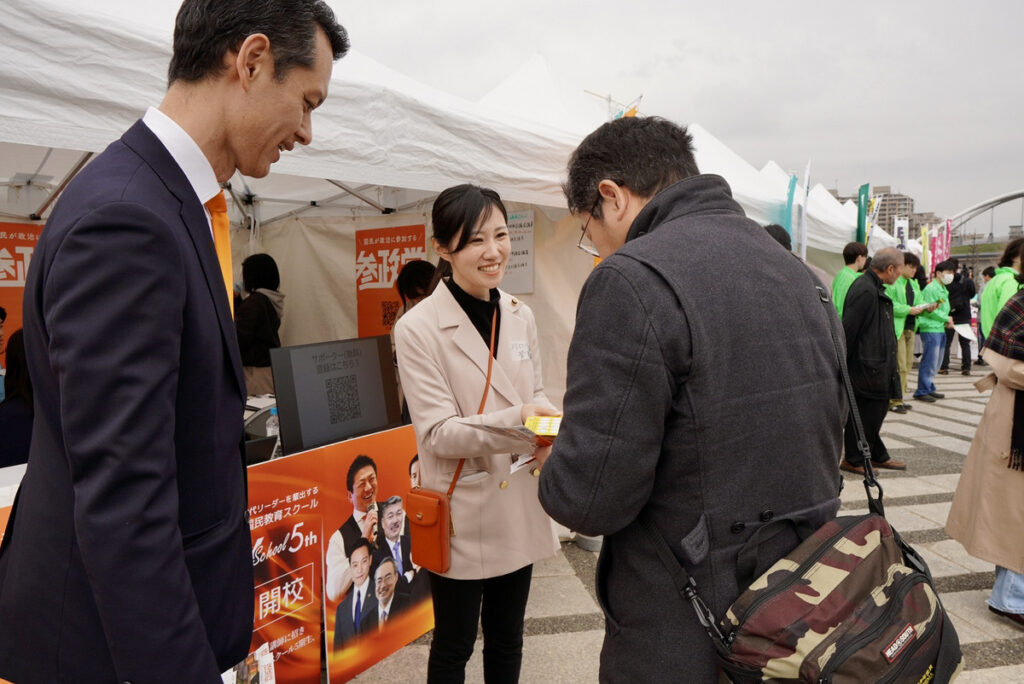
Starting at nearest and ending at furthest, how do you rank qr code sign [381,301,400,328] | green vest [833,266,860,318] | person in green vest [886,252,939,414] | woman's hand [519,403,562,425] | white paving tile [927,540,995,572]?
1. woman's hand [519,403,562,425]
2. white paving tile [927,540,995,572]
3. qr code sign [381,301,400,328]
4. green vest [833,266,860,318]
5. person in green vest [886,252,939,414]

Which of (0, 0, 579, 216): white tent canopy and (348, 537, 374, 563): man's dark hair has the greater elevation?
(0, 0, 579, 216): white tent canopy

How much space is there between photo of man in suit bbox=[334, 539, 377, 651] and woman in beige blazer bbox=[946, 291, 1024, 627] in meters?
2.97

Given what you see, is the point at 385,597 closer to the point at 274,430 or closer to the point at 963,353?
the point at 274,430

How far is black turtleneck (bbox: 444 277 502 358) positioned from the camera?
208 cm

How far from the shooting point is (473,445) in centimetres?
178

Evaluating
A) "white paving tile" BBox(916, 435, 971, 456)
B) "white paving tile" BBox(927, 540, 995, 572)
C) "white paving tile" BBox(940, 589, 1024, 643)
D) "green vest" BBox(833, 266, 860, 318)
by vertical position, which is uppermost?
"green vest" BBox(833, 266, 860, 318)

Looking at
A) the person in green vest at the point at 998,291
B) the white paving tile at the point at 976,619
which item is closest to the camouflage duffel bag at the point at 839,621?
the white paving tile at the point at 976,619

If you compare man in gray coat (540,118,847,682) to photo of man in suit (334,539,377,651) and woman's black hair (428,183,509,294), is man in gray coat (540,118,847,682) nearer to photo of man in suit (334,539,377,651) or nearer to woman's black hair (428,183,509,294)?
woman's black hair (428,183,509,294)

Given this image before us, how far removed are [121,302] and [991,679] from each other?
3.53m

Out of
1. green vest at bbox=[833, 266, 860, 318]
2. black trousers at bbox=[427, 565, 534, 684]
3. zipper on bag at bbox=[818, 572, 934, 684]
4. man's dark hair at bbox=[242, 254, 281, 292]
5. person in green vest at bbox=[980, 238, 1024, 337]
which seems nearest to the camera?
zipper on bag at bbox=[818, 572, 934, 684]

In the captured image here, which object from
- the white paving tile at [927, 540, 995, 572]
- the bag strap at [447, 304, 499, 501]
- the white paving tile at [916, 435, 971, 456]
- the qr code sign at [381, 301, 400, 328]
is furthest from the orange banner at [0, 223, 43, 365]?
the white paving tile at [916, 435, 971, 456]

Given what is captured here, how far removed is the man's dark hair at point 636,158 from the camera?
4.18ft

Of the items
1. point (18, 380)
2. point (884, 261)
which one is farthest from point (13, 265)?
point (884, 261)

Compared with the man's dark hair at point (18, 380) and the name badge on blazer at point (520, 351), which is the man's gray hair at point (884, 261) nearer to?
the name badge on blazer at point (520, 351)
